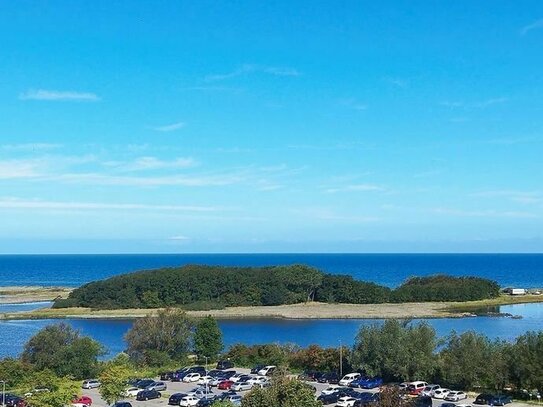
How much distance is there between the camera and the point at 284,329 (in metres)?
65.6

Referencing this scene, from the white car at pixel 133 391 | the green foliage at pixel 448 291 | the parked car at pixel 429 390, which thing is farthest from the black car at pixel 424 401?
the green foliage at pixel 448 291

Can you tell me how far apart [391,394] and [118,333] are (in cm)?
4782

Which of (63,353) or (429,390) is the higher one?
(63,353)

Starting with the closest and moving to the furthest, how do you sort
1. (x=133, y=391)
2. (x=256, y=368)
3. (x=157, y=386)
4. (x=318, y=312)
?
(x=133, y=391)
(x=157, y=386)
(x=256, y=368)
(x=318, y=312)

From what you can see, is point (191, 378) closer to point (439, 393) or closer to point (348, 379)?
point (348, 379)

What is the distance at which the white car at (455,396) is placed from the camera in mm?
28609

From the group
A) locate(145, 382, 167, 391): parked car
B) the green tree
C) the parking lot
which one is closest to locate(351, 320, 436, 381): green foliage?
the parking lot

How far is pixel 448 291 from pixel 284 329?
33.2m

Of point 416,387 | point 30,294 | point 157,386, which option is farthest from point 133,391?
point 30,294

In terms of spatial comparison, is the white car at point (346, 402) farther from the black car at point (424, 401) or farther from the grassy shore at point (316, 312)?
the grassy shore at point (316, 312)

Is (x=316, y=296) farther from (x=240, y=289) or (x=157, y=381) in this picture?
(x=157, y=381)

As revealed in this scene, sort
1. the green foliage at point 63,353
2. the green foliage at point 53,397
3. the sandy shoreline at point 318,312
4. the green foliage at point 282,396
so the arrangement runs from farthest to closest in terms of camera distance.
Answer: the sandy shoreline at point 318,312, the green foliage at point 63,353, the green foliage at point 53,397, the green foliage at point 282,396

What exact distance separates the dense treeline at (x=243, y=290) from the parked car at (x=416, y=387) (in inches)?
2171

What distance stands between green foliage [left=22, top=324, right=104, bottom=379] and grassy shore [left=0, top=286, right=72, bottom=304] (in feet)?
201
